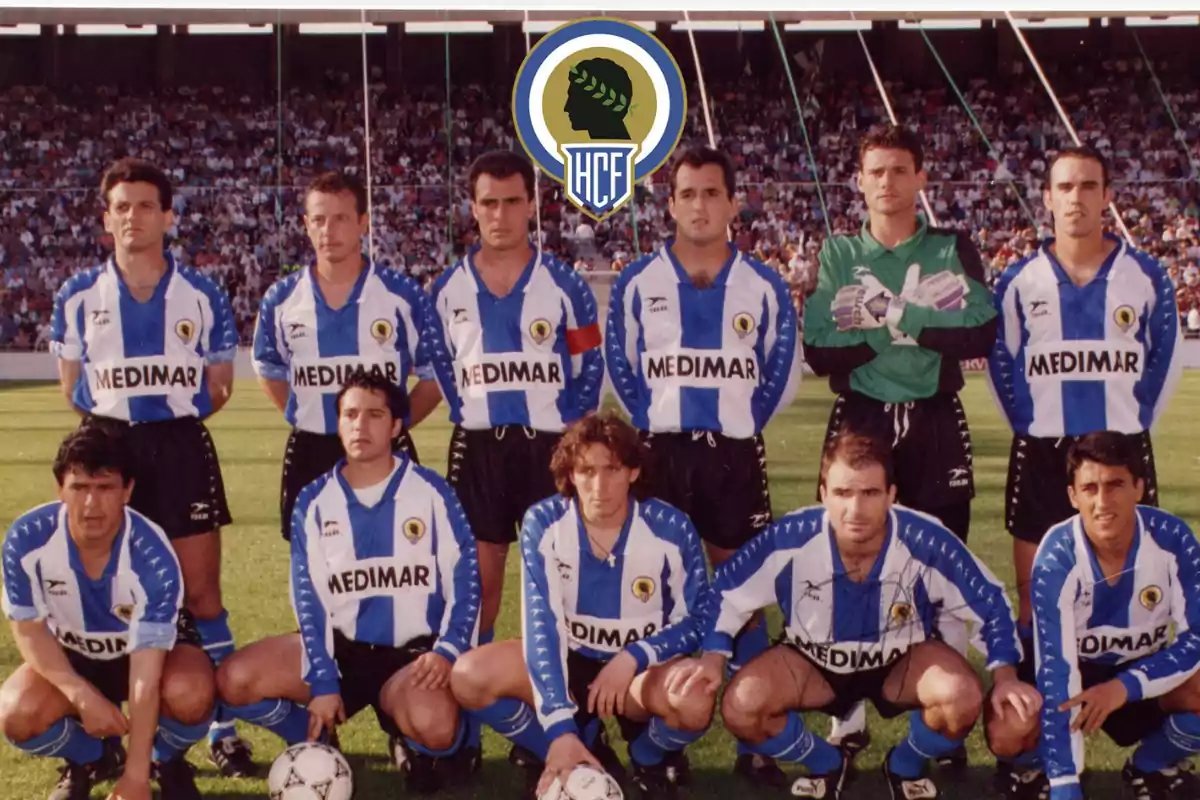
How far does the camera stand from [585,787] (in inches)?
105

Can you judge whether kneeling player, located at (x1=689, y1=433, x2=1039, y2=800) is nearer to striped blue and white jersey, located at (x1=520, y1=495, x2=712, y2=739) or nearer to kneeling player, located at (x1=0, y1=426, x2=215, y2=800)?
striped blue and white jersey, located at (x1=520, y1=495, x2=712, y2=739)

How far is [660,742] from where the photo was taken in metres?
3.05

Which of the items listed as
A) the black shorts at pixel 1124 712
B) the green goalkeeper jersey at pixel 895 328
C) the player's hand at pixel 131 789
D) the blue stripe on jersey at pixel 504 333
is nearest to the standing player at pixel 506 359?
the blue stripe on jersey at pixel 504 333

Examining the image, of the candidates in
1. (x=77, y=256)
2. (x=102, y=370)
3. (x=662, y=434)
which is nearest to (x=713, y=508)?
(x=662, y=434)

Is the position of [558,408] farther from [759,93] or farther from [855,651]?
[759,93]

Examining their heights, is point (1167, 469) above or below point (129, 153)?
below

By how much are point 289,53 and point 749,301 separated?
22.1m

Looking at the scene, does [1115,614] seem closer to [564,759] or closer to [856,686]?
[856,686]

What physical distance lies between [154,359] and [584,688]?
151 centimetres

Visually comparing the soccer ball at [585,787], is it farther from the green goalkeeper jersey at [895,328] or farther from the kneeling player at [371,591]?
the green goalkeeper jersey at [895,328]

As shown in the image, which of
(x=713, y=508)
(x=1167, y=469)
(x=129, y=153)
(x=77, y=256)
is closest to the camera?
(x=713, y=508)

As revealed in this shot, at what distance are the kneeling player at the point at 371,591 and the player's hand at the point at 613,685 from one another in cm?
34

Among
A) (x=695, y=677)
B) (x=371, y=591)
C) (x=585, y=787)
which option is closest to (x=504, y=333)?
(x=371, y=591)

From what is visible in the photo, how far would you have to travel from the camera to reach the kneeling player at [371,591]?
3088 mm
